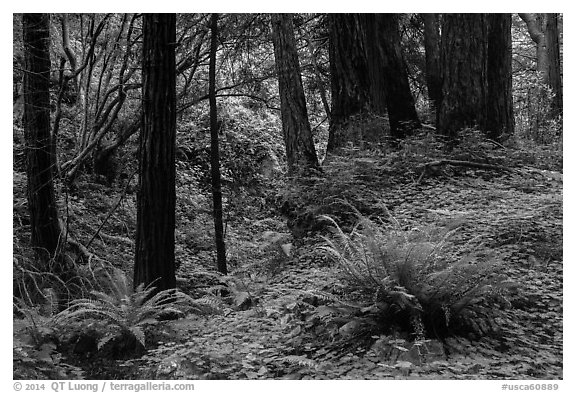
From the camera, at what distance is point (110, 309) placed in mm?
4867

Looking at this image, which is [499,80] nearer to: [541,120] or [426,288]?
[541,120]

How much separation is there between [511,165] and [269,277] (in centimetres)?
391

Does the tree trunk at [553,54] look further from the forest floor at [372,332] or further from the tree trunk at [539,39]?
the forest floor at [372,332]

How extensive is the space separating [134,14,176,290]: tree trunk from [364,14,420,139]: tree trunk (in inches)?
176

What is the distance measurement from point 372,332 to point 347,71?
6085 millimetres

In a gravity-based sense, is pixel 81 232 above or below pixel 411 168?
below

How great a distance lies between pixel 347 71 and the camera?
29.7 feet

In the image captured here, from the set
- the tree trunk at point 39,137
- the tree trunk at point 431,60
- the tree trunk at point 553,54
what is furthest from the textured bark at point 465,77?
the tree trunk at point 39,137

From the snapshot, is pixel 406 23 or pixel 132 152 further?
pixel 406 23

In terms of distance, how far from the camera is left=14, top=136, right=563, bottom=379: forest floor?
3590mm

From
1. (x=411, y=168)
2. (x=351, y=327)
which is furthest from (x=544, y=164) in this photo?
(x=351, y=327)

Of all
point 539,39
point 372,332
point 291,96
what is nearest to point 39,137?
point 291,96

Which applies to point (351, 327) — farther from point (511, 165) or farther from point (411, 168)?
point (511, 165)
